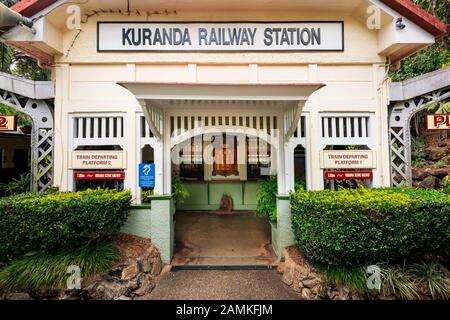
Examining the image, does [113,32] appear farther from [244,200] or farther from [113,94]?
[244,200]

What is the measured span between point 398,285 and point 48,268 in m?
5.24

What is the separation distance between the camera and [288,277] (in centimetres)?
378

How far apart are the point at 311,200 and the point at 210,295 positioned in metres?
2.21

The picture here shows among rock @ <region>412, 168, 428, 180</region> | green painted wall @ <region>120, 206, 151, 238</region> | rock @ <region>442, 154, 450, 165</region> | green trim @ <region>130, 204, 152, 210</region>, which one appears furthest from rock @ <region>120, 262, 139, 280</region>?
rock @ <region>442, 154, 450, 165</region>

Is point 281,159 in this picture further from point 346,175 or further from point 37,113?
point 37,113

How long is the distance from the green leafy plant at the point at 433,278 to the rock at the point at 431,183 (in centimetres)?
474

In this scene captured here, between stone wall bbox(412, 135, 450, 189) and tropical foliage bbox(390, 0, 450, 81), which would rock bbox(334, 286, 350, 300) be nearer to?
stone wall bbox(412, 135, 450, 189)

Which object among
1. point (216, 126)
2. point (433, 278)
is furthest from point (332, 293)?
point (216, 126)

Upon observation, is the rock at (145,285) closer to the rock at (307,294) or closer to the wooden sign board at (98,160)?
the wooden sign board at (98,160)

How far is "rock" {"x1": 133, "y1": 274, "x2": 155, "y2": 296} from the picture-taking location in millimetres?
3580

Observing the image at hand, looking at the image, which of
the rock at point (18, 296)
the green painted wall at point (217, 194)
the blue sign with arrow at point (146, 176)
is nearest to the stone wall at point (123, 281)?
the rock at point (18, 296)

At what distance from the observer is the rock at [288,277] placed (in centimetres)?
374

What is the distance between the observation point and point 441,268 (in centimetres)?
354

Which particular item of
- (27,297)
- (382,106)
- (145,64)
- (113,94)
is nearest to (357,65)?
(382,106)
